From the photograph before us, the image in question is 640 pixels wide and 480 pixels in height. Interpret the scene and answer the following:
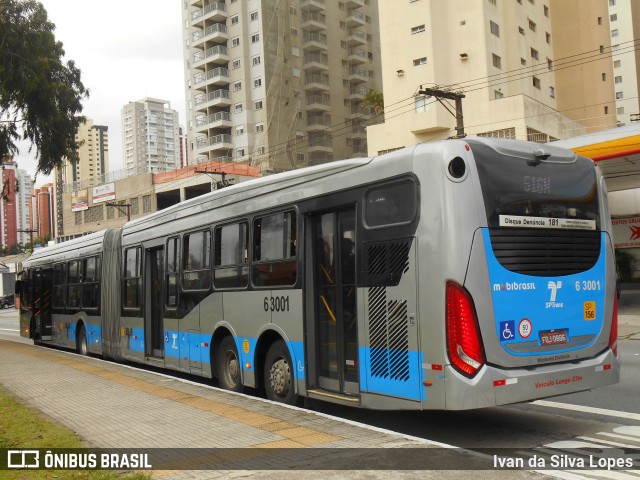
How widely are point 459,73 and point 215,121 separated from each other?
125 feet

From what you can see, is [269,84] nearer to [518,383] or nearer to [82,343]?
[82,343]

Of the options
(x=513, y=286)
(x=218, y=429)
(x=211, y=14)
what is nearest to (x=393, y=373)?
(x=513, y=286)

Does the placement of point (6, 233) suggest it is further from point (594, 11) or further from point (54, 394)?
point (54, 394)

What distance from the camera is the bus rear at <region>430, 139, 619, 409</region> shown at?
6.32 meters

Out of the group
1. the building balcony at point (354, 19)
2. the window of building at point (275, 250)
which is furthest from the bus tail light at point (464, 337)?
the building balcony at point (354, 19)

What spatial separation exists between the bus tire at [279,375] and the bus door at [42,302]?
44.9 feet

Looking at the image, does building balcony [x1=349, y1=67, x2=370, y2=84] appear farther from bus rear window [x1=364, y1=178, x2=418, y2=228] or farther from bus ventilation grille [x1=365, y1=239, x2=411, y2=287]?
bus ventilation grille [x1=365, y1=239, x2=411, y2=287]

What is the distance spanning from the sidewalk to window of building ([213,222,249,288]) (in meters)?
1.64

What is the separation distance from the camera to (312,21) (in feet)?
267

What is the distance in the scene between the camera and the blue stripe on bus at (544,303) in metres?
6.50

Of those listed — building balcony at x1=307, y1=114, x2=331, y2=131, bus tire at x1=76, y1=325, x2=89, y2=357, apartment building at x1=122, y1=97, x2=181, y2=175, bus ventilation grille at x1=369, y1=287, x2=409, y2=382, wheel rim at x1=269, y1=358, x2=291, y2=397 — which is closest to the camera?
bus ventilation grille at x1=369, y1=287, x2=409, y2=382

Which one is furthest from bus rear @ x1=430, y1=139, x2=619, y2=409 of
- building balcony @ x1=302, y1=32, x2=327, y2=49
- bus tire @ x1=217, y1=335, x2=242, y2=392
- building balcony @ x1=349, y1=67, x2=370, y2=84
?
building balcony @ x1=349, y1=67, x2=370, y2=84

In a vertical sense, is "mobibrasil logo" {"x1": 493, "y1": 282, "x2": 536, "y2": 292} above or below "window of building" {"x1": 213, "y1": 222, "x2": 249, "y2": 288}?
below

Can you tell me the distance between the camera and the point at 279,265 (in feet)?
29.5
